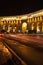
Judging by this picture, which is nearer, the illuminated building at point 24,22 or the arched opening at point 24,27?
the illuminated building at point 24,22

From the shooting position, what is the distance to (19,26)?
76.5 meters

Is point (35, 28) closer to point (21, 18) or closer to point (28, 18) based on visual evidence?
point (28, 18)

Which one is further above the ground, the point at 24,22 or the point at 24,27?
the point at 24,22

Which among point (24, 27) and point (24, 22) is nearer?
point (24, 22)

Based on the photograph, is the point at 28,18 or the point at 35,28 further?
the point at 28,18

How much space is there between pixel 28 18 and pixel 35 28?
32.8 feet

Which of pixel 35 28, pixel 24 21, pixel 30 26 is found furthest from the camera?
pixel 24 21

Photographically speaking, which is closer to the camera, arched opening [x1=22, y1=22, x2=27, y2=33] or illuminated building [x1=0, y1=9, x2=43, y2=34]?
illuminated building [x1=0, y1=9, x2=43, y2=34]

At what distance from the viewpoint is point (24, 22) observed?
72.4 m

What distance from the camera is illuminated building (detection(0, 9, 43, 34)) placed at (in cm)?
5464

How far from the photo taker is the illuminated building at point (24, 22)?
54.6 meters

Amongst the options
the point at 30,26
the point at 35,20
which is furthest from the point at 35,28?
the point at 30,26

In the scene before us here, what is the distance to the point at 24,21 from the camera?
72500mm

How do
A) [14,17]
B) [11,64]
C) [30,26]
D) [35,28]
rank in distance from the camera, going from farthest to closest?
[14,17] < [30,26] < [35,28] < [11,64]
